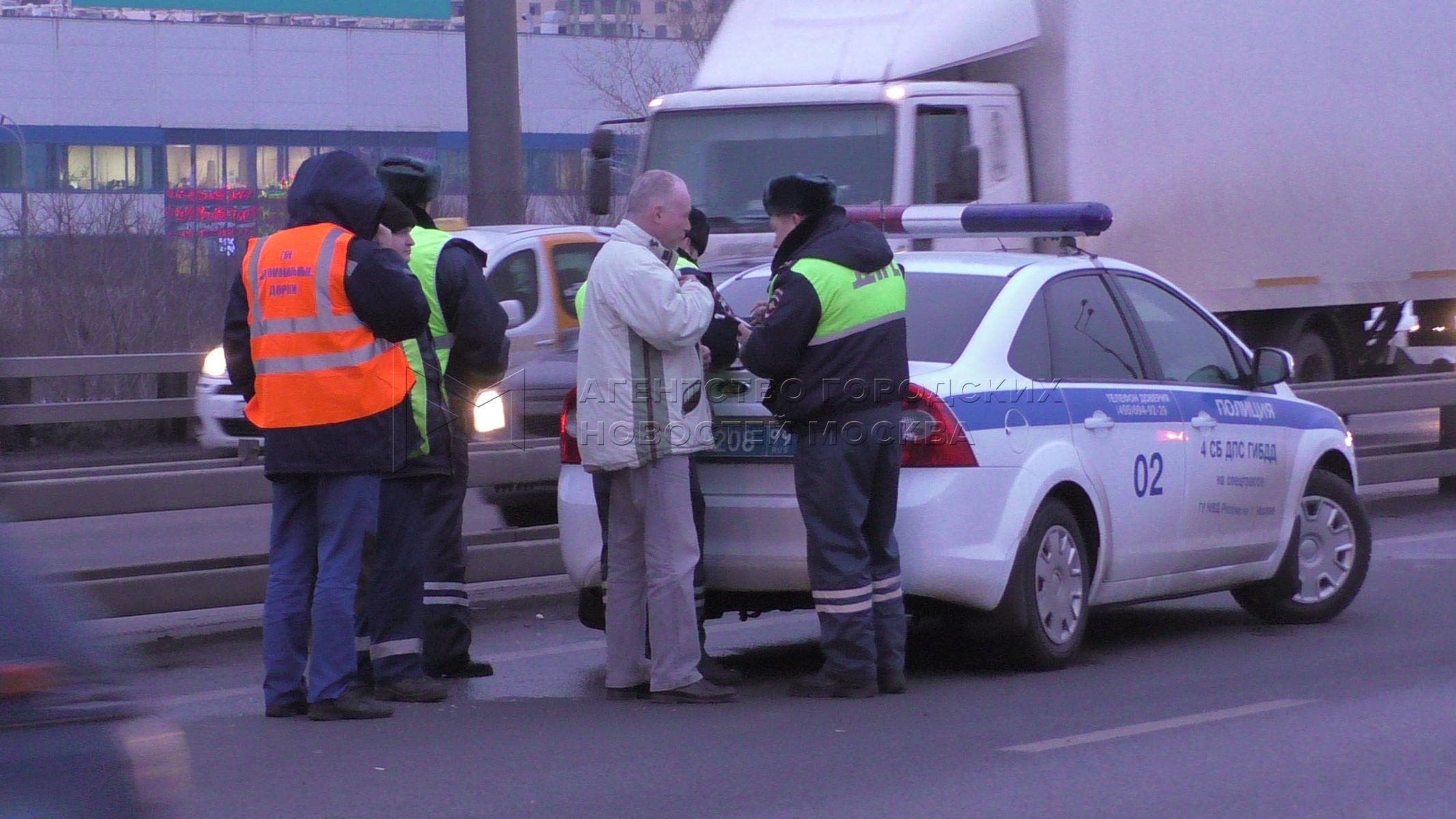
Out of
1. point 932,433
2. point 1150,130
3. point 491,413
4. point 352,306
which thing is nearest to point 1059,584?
point 932,433

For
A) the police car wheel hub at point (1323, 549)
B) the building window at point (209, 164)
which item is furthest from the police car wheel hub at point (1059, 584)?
the building window at point (209, 164)

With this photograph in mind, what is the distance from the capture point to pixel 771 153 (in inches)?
476

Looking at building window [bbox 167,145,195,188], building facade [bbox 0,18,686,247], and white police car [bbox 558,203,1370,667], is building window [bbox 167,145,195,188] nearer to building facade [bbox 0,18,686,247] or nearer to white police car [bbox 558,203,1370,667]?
building facade [bbox 0,18,686,247]

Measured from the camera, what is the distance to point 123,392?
2111 cm

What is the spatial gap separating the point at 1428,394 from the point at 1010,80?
11.8ft

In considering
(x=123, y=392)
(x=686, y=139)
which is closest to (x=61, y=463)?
(x=123, y=392)

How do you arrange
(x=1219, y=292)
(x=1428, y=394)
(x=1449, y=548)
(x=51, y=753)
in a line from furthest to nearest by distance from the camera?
(x=1219, y=292)
(x=1428, y=394)
(x=1449, y=548)
(x=51, y=753)

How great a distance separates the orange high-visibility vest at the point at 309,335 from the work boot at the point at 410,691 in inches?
41.4

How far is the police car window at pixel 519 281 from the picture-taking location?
1191 centimetres

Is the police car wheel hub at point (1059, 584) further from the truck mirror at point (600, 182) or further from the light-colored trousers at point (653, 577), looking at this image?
the truck mirror at point (600, 182)

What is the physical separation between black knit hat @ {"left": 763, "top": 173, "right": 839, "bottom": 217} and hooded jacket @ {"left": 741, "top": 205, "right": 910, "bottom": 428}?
157 millimetres

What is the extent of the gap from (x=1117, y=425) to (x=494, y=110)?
28.5ft

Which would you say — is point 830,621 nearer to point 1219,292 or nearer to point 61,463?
point 1219,292

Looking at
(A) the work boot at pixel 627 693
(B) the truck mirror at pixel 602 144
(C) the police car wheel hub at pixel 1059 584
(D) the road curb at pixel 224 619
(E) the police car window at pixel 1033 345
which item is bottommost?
(D) the road curb at pixel 224 619
